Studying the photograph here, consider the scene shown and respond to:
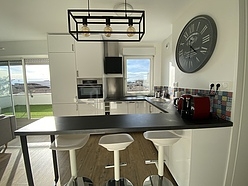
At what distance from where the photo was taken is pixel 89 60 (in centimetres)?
339

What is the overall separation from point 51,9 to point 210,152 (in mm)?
2972

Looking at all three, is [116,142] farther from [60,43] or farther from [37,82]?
[37,82]

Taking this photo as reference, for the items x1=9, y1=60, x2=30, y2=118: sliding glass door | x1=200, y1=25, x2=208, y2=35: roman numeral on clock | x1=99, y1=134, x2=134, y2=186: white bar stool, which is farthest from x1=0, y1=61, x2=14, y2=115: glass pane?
x1=200, y1=25, x2=208, y2=35: roman numeral on clock

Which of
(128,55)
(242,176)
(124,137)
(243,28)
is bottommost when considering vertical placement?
(242,176)

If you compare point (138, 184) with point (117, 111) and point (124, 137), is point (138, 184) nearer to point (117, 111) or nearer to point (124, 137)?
point (124, 137)

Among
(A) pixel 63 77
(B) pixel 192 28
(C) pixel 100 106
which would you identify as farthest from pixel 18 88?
(B) pixel 192 28

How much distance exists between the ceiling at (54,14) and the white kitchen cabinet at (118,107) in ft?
6.29

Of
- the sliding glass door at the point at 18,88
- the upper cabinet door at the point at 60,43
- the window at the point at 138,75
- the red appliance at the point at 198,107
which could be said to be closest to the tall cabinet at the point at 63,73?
the upper cabinet door at the point at 60,43

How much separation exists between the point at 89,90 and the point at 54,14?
1746mm

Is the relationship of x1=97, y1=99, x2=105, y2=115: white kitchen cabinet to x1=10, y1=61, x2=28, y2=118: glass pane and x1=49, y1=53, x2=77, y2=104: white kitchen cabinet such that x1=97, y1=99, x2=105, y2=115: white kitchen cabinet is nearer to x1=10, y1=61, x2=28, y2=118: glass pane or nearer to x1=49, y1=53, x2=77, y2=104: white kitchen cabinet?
x1=49, y1=53, x2=77, y2=104: white kitchen cabinet

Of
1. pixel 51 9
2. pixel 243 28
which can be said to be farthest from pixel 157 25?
pixel 51 9

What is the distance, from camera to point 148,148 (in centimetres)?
289

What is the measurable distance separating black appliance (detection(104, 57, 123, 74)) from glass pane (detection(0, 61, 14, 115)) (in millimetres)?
3215

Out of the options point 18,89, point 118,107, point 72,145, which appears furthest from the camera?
point 18,89
